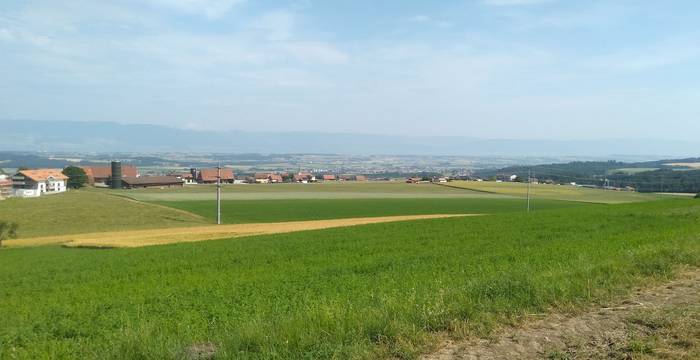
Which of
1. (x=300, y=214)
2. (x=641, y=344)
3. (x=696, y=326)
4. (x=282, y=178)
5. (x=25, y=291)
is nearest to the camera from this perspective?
(x=641, y=344)

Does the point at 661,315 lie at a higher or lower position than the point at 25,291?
higher

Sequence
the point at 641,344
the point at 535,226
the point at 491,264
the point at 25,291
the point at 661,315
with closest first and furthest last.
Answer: the point at 641,344
the point at 661,315
the point at 491,264
the point at 25,291
the point at 535,226

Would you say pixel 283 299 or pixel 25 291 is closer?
pixel 283 299

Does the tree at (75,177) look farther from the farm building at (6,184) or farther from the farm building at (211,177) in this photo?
the farm building at (211,177)

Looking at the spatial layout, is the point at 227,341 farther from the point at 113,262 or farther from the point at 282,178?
the point at 282,178

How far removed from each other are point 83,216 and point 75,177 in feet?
237

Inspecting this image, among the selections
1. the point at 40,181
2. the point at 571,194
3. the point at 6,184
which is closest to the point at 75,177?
the point at 6,184

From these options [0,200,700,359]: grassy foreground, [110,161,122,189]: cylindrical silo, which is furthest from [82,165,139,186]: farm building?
[0,200,700,359]: grassy foreground

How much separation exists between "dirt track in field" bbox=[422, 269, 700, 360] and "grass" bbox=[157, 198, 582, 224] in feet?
171

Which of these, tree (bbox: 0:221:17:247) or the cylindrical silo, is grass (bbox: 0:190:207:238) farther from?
the cylindrical silo

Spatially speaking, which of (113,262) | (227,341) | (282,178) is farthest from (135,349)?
(282,178)

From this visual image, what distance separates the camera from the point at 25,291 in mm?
16516

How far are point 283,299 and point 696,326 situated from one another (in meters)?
7.41

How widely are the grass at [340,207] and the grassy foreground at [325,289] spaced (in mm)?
34946
